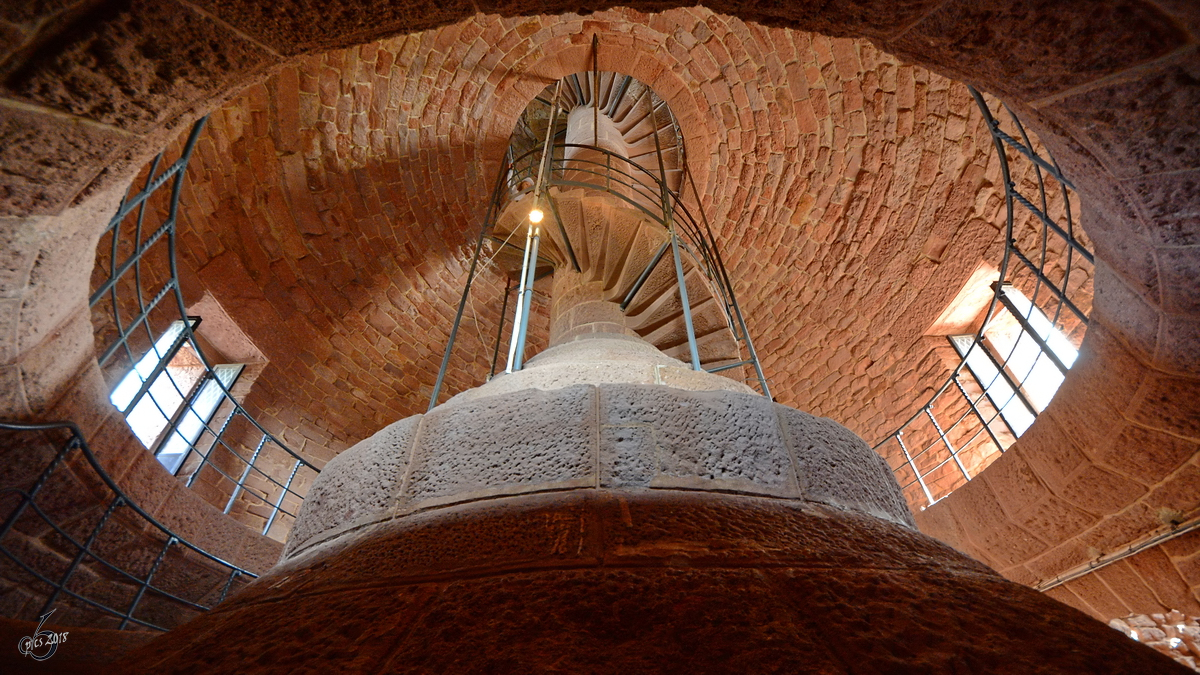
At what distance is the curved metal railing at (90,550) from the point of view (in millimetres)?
2246

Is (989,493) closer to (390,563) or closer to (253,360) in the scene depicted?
(390,563)

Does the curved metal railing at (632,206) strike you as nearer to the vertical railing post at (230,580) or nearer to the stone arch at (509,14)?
the stone arch at (509,14)

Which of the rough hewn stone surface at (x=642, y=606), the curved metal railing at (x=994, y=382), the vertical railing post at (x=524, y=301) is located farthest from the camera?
the curved metal railing at (x=994, y=382)

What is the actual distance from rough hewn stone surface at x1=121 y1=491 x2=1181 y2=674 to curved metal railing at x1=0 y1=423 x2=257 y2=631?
6.47ft

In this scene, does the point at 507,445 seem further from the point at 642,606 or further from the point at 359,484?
the point at 642,606

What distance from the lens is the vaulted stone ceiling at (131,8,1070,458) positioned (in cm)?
448

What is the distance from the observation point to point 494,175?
19.2ft

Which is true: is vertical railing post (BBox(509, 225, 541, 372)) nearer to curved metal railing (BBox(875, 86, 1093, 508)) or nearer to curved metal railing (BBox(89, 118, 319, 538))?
curved metal railing (BBox(89, 118, 319, 538))

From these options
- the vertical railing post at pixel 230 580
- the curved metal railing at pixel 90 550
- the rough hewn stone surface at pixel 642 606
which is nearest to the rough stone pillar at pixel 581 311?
the rough hewn stone surface at pixel 642 606

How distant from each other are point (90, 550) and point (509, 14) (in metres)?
3.52

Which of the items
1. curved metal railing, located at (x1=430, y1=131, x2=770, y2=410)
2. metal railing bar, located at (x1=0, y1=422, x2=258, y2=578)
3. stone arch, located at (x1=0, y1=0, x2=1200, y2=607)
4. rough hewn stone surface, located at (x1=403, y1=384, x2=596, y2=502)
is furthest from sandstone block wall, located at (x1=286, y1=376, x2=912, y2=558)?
metal railing bar, located at (x1=0, y1=422, x2=258, y2=578)

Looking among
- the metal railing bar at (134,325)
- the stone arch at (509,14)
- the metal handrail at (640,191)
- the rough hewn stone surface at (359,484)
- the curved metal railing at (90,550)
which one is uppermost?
the metal handrail at (640,191)

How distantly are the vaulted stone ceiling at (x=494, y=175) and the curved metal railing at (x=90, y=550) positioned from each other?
178cm

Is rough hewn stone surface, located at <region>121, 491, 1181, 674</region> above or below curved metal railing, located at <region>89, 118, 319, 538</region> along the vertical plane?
below
